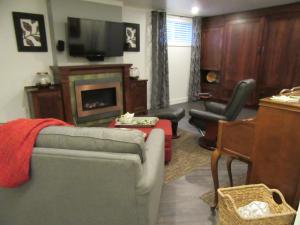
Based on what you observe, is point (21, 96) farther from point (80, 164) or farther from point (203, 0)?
point (203, 0)

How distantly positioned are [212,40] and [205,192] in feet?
15.2

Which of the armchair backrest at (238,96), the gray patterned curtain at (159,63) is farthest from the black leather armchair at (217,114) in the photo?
the gray patterned curtain at (159,63)

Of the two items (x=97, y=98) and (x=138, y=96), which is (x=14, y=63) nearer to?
(x=97, y=98)

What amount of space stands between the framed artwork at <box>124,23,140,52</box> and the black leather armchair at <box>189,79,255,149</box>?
7.23 ft

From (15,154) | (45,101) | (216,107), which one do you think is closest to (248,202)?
(15,154)

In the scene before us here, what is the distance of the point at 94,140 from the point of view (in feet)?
4.14

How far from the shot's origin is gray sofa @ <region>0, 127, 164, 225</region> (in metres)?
1.19

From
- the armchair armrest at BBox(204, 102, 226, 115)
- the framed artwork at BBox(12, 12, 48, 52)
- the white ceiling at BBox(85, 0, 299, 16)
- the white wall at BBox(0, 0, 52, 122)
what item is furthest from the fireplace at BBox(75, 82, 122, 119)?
the armchair armrest at BBox(204, 102, 226, 115)

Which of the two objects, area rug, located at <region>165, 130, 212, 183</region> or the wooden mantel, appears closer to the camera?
area rug, located at <region>165, 130, 212, 183</region>

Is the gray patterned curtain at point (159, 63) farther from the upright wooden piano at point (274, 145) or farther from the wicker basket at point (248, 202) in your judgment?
the wicker basket at point (248, 202)

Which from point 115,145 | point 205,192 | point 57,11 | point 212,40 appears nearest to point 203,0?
point 212,40

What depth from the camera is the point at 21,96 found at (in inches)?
140

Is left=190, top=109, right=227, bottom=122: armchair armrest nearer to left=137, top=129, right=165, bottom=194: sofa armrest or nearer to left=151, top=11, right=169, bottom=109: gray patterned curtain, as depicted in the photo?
left=137, top=129, right=165, bottom=194: sofa armrest

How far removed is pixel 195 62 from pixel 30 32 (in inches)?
158
